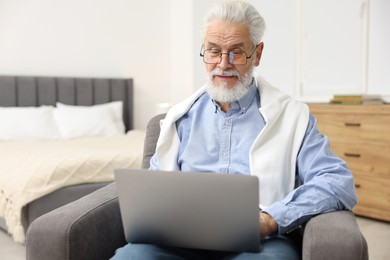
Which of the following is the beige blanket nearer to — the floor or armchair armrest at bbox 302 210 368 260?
the floor

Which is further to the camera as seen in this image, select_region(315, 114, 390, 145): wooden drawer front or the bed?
select_region(315, 114, 390, 145): wooden drawer front

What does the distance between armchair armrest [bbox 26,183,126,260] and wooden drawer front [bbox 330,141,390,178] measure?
236 cm

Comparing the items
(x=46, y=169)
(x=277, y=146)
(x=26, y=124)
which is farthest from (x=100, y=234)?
(x=26, y=124)

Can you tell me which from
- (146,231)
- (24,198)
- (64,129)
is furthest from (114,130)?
(146,231)

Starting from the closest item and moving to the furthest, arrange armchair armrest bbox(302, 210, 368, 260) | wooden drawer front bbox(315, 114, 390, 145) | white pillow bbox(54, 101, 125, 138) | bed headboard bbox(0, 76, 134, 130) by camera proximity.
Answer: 1. armchair armrest bbox(302, 210, 368, 260)
2. wooden drawer front bbox(315, 114, 390, 145)
3. white pillow bbox(54, 101, 125, 138)
4. bed headboard bbox(0, 76, 134, 130)

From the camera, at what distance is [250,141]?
153cm

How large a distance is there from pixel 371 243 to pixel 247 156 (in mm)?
1750

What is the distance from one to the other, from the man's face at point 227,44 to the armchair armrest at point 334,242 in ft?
2.05

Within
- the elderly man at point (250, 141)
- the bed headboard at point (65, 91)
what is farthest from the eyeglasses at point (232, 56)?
the bed headboard at point (65, 91)

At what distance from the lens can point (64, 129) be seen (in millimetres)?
4086

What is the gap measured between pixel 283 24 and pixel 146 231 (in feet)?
11.8

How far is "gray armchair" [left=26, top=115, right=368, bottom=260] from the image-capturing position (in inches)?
42.9

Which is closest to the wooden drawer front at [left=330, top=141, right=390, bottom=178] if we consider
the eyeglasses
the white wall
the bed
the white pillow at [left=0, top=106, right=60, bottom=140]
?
the white wall

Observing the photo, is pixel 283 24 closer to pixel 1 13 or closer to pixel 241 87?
pixel 1 13
